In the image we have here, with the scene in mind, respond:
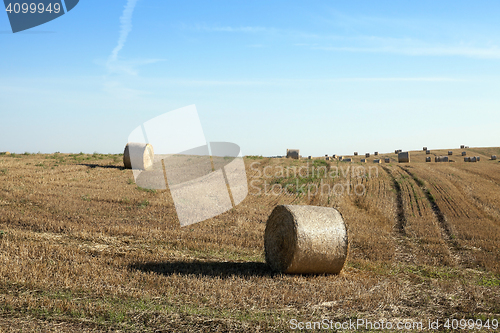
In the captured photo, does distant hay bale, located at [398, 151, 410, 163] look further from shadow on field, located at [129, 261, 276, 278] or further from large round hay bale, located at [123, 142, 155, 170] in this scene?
shadow on field, located at [129, 261, 276, 278]

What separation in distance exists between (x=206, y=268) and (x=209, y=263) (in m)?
0.53

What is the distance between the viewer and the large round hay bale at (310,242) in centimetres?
897

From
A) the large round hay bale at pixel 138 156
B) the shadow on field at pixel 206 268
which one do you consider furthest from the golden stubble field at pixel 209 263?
the large round hay bale at pixel 138 156

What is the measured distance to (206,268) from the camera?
8992 millimetres

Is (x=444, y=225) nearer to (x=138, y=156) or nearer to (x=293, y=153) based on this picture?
(x=138, y=156)

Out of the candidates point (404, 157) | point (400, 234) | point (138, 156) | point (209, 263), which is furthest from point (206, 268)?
point (404, 157)

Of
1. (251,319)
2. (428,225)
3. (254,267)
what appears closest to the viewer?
(251,319)

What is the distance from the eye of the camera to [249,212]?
1666 cm

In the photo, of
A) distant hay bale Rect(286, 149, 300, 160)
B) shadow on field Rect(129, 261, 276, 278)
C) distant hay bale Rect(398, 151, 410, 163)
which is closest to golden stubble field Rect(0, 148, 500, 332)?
shadow on field Rect(129, 261, 276, 278)

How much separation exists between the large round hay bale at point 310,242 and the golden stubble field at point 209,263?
1.05 ft

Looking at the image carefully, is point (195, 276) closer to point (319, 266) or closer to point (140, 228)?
point (319, 266)

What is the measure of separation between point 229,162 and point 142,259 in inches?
893

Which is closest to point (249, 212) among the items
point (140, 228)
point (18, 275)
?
point (140, 228)

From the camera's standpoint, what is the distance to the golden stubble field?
6.25m
